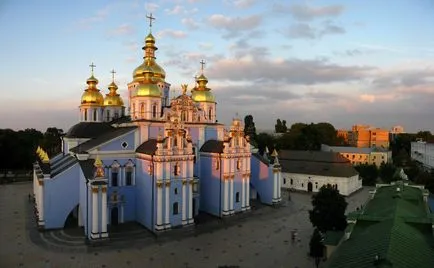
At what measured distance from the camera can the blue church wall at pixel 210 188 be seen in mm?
28078

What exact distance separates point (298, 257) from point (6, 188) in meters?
33.5

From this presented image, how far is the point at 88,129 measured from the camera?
31.1 meters

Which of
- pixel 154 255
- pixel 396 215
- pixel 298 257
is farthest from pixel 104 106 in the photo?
pixel 396 215

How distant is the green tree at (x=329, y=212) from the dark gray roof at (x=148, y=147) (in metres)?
10.6

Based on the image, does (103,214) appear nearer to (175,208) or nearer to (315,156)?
(175,208)

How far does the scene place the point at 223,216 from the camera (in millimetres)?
27578

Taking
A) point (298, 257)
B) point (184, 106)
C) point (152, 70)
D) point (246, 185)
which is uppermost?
point (152, 70)

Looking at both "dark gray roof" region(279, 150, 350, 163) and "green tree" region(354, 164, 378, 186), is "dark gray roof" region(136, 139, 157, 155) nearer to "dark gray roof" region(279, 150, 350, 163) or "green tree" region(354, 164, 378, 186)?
"dark gray roof" region(279, 150, 350, 163)

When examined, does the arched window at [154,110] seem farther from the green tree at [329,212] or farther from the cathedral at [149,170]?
the green tree at [329,212]

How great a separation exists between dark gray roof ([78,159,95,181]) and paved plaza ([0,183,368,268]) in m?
3.75

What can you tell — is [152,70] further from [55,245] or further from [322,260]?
[322,260]

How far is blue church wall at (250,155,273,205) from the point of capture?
3275 cm

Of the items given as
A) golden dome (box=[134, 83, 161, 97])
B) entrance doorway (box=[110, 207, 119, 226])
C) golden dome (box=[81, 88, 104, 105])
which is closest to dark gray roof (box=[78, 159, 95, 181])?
entrance doorway (box=[110, 207, 119, 226])

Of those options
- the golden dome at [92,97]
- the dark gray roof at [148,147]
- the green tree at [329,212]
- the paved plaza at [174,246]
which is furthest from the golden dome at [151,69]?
the green tree at [329,212]
